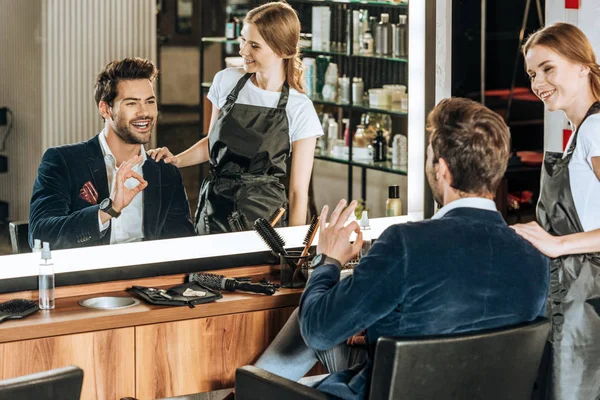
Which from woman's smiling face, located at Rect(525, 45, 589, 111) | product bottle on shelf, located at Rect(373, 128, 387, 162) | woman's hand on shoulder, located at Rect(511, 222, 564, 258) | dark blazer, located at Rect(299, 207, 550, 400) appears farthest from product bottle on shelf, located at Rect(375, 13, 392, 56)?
dark blazer, located at Rect(299, 207, 550, 400)

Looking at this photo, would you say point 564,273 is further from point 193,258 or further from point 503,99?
point 503,99

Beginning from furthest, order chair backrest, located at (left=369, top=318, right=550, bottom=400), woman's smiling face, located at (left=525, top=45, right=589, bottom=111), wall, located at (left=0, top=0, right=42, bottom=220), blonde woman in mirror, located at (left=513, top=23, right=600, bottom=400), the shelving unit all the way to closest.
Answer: the shelving unit, woman's smiling face, located at (left=525, top=45, right=589, bottom=111), blonde woman in mirror, located at (left=513, top=23, right=600, bottom=400), wall, located at (left=0, top=0, right=42, bottom=220), chair backrest, located at (left=369, top=318, right=550, bottom=400)

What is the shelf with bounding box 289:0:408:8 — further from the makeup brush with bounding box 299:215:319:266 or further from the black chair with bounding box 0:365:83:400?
the black chair with bounding box 0:365:83:400

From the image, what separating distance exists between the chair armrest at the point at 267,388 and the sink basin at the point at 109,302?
624mm

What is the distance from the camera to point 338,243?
268 cm

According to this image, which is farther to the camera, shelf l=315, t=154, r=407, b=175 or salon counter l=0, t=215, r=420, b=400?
shelf l=315, t=154, r=407, b=175

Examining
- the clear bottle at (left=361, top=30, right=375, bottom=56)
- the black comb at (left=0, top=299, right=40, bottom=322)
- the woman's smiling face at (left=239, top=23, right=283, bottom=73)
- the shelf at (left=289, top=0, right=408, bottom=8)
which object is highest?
the shelf at (left=289, top=0, right=408, bottom=8)

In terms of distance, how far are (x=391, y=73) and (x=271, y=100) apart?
0.57 metres

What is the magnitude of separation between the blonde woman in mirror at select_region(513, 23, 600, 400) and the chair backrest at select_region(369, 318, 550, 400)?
78cm

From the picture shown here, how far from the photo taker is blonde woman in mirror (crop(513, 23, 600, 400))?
3150 mm

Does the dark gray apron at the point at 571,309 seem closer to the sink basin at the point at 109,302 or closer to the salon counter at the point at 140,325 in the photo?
the salon counter at the point at 140,325

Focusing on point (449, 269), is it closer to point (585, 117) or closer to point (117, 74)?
point (585, 117)

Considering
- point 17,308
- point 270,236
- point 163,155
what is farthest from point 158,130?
point 17,308

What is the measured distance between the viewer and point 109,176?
3266 mm
